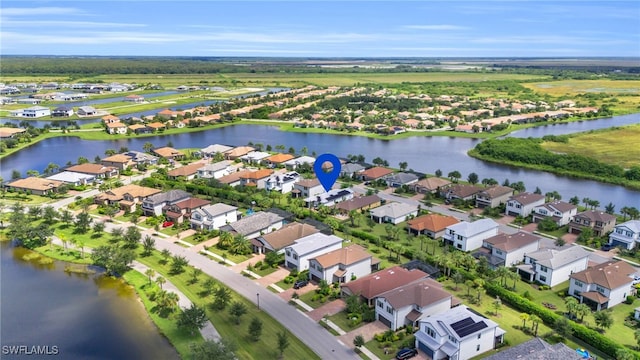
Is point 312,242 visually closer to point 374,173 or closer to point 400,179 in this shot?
point 400,179

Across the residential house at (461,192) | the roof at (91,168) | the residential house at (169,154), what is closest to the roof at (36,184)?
the roof at (91,168)

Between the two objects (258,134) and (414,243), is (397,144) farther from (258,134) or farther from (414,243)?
(414,243)

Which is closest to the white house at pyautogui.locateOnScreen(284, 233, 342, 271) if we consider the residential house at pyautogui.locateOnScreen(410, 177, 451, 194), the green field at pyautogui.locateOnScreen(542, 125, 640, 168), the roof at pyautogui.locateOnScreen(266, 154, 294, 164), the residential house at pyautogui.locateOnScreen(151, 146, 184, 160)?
the residential house at pyautogui.locateOnScreen(410, 177, 451, 194)

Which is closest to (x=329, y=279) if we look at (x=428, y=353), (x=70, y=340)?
(x=428, y=353)

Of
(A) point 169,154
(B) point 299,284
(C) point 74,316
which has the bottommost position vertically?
(C) point 74,316

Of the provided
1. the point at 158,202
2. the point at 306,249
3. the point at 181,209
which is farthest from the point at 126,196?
the point at 306,249

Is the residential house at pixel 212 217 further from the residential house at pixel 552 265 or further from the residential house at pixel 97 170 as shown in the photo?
the residential house at pixel 552 265
